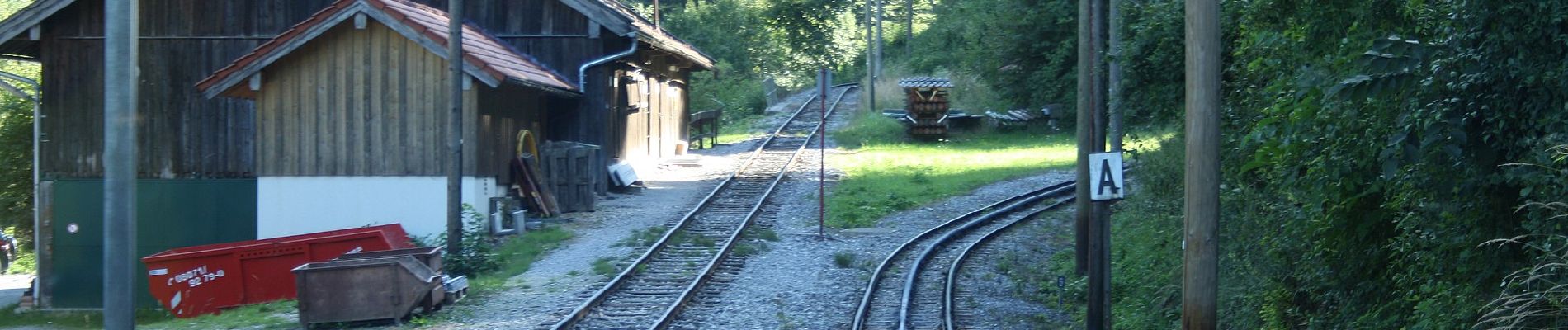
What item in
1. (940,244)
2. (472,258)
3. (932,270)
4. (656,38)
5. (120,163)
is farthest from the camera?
(656,38)

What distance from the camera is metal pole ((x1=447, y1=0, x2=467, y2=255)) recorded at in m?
15.8

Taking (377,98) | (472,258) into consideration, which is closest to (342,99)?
(377,98)

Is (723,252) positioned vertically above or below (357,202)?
below

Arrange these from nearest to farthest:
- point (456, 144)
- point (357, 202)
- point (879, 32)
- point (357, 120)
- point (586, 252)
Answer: point (456, 144), point (586, 252), point (357, 120), point (357, 202), point (879, 32)

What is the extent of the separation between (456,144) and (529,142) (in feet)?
19.0

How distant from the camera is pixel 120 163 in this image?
23.6ft

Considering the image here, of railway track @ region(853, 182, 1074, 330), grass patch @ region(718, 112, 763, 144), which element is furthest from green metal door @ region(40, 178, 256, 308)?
grass patch @ region(718, 112, 763, 144)

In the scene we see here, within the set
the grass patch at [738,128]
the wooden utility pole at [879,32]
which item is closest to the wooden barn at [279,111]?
the grass patch at [738,128]

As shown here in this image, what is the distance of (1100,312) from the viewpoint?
11.9 meters

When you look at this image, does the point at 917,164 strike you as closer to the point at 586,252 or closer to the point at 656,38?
the point at 656,38

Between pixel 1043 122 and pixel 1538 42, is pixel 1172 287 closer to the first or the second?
pixel 1538 42

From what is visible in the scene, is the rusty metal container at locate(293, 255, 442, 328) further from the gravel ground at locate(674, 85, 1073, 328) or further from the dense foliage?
the dense foliage

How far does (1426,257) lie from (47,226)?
22978 mm

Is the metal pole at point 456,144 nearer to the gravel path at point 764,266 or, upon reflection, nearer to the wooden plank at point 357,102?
the gravel path at point 764,266
